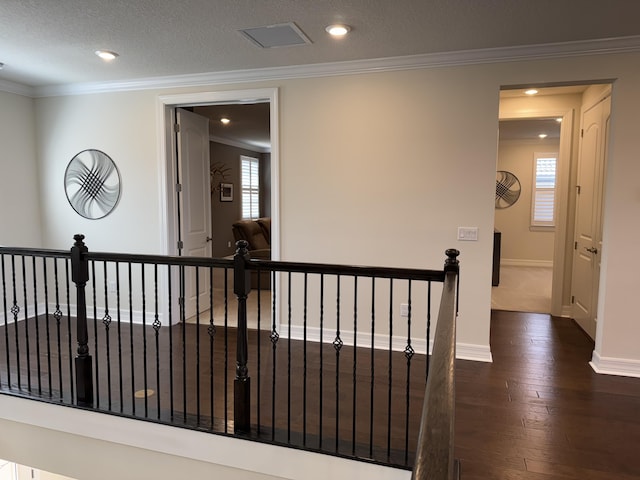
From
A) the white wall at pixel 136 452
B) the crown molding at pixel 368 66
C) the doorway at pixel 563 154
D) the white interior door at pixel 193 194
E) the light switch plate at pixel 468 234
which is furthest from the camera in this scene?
the doorway at pixel 563 154

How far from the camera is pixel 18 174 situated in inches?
191

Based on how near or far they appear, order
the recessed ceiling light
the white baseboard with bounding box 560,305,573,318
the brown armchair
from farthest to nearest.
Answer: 1. the brown armchair
2. the white baseboard with bounding box 560,305,573,318
3. the recessed ceiling light

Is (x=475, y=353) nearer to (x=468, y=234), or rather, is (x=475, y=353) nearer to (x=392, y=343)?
(x=392, y=343)

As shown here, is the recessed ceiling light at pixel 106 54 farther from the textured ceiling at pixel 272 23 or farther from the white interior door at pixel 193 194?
the white interior door at pixel 193 194

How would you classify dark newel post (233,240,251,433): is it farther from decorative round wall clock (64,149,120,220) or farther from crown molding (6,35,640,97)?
decorative round wall clock (64,149,120,220)

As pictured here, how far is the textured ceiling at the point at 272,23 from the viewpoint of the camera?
2715 mm

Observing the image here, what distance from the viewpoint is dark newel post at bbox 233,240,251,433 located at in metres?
2.45

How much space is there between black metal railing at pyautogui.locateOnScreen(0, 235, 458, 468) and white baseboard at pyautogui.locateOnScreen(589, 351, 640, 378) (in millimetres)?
1353

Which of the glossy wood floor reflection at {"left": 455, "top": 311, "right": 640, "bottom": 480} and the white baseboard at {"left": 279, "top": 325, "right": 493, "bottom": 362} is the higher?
the white baseboard at {"left": 279, "top": 325, "right": 493, "bottom": 362}

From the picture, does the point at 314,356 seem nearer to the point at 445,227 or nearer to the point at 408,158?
the point at 445,227

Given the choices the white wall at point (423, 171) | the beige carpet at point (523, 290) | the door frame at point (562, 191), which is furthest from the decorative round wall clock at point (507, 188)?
the white wall at point (423, 171)

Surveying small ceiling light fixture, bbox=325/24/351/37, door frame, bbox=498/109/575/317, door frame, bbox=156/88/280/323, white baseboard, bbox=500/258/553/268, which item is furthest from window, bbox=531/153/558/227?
small ceiling light fixture, bbox=325/24/351/37

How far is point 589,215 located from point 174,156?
172 inches

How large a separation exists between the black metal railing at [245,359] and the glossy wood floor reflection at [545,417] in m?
0.37
